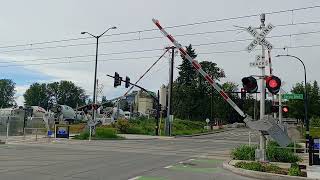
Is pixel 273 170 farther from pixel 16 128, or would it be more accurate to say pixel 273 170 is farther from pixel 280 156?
pixel 16 128

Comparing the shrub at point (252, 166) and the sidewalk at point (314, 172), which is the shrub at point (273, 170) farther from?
the sidewalk at point (314, 172)

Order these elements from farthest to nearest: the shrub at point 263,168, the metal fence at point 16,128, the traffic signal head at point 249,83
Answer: the metal fence at point 16,128 → the traffic signal head at point 249,83 → the shrub at point 263,168

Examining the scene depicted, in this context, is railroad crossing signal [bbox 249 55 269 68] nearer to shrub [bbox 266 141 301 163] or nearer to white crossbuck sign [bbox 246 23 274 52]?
white crossbuck sign [bbox 246 23 274 52]

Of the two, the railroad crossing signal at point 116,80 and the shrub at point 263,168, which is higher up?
the railroad crossing signal at point 116,80

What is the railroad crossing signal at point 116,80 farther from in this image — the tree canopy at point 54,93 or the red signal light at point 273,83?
the tree canopy at point 54,93

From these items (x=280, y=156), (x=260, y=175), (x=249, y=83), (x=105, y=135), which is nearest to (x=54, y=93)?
(x=105, y=135)

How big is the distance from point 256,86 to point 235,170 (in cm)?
294

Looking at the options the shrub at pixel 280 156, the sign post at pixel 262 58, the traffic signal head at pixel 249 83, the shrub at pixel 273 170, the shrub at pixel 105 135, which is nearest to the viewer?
the shrub at pixel 273 170

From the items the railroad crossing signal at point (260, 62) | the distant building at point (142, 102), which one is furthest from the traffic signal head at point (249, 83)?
the distant building at point (142, 102)

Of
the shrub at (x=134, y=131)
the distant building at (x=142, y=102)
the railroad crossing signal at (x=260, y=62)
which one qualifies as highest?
the distant building at (x=142, y=102)

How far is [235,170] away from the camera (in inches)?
605

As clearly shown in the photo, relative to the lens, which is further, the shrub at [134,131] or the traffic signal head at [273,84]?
the shrub at [134,131]

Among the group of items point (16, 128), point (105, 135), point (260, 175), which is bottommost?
point (260, 175)

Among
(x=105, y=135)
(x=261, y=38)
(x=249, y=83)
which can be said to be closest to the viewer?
(x=249, y=83)
